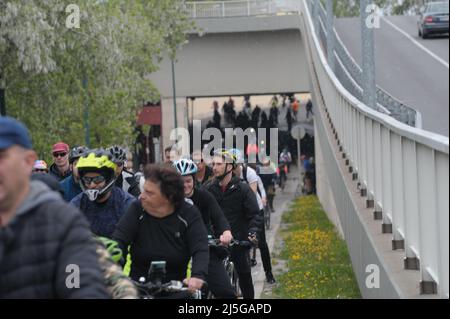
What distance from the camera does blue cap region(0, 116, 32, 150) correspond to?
419cm

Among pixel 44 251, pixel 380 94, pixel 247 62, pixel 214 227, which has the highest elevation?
pixel 44 251

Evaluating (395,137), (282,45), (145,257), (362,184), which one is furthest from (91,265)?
(282,45)

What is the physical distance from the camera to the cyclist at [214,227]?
9.33m

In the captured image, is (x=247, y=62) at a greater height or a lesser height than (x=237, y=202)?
lesser

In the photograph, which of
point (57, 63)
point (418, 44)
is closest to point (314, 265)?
point (57, 63)

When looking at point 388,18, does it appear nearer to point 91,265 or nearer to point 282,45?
point 282,45

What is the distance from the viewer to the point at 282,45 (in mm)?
50469

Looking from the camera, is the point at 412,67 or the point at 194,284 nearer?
the point at 194,284

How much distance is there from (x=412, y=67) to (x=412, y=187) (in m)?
34.2

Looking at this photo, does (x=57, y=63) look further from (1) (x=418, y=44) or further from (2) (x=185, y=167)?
(1) (x=418, y=44)

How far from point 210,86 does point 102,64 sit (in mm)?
25934

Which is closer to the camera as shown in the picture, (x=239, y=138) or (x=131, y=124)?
(x=131, y=124)

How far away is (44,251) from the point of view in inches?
167

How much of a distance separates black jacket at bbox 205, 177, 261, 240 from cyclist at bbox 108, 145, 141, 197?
0.96 meters
